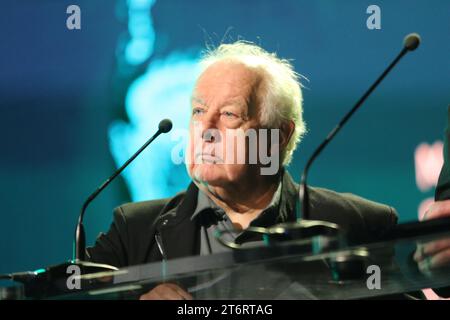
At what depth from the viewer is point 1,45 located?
118 inches

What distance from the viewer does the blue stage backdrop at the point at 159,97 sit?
268 centimetres

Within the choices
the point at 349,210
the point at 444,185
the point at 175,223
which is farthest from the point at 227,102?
the point at 444,185

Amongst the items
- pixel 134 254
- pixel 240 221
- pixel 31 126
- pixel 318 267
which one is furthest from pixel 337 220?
pixel 31 126

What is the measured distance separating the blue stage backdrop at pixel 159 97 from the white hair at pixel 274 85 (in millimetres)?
37

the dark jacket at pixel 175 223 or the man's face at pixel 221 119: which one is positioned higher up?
the man's face at pixel 221 119

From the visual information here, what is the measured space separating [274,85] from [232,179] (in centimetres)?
35

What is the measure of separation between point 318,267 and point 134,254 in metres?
1.13

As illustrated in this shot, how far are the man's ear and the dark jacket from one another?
0.12 meters

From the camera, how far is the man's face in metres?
2.58

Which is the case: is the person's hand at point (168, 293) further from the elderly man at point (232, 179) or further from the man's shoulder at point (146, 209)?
the man's shoulder at point (146, 209)

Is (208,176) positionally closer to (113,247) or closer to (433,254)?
(113,247)

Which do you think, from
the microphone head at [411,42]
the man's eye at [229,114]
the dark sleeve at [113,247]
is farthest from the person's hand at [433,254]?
the dark sleeve at [113,247]

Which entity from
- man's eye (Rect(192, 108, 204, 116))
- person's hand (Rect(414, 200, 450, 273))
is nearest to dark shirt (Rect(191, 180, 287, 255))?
man's eye (Rect(192, 108, 204, 116))
